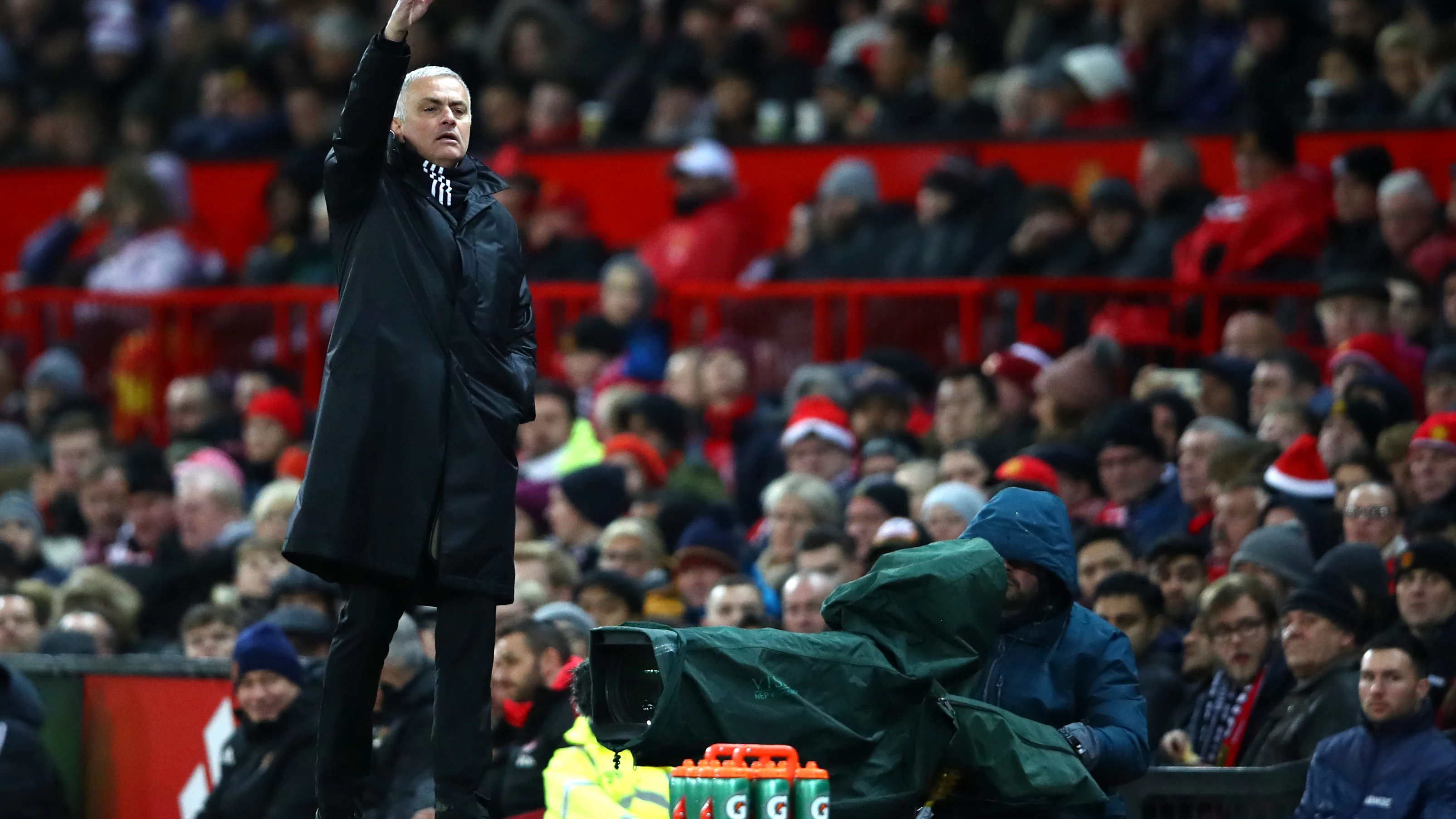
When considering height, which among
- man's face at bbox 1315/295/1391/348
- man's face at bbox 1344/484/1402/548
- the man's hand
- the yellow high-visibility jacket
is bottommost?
the yellow high-visibility jacket

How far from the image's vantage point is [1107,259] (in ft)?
41.1

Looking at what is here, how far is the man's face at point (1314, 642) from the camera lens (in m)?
7.96

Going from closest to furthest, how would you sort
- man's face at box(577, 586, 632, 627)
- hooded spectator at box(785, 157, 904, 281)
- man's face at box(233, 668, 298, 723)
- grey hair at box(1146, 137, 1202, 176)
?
man's face at box(233, 668, 298, 723)
man's face at box(577, 586, 632, 627)
grey hair at box(1146, 137, 1202, 176)
hooded spectator at box(785, 157, 904, 281)

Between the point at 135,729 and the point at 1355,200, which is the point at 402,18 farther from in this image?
the point at 1355,200

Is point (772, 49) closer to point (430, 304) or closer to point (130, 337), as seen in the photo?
point (130, 337)

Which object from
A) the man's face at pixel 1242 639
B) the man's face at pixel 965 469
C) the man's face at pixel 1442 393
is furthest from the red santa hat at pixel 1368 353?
the man's face at pixel 1242 639

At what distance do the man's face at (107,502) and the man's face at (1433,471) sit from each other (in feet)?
23.1

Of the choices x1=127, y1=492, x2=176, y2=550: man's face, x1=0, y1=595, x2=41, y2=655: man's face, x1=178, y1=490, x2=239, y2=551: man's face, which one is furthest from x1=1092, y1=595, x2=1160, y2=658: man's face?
x1=127, y1=492, x2=176, y2=550: man's face

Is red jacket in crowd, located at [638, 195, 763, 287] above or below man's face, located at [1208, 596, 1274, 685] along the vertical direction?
above

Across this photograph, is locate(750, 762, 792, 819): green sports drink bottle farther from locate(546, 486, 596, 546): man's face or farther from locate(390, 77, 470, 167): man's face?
locate(546, 486, 596, 546): man's face

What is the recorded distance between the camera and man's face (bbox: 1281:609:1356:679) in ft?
26.1

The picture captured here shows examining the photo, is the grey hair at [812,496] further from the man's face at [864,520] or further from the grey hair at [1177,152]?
the grey hair at [1177,152]

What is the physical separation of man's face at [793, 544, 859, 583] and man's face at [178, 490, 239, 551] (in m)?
3.91

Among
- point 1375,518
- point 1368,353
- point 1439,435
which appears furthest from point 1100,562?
point 1368,353
